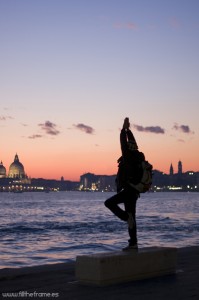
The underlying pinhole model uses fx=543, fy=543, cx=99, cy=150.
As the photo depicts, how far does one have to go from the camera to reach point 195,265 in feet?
33.6

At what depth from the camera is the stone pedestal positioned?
26.0ft

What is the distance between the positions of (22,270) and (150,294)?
329cm

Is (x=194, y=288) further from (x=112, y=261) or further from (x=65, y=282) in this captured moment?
(x=65, y=282)

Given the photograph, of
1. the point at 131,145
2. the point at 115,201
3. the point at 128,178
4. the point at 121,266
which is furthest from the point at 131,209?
the point at 121,266

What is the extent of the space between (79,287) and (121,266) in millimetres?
784

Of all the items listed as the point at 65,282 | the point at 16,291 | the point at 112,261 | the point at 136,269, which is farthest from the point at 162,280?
the point at 16,291

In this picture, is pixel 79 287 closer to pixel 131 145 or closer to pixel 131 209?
pixel 131 209

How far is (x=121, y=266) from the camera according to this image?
8188 millimetres

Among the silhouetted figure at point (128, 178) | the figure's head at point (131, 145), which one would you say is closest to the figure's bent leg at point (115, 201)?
the silhouetted figure at point (128, 178)

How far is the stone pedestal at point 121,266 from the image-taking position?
26.0ft

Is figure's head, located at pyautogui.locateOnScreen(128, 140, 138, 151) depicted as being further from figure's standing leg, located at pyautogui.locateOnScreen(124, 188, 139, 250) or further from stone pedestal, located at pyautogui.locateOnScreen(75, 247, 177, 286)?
stone pedestal, located at pyautogui.locateOnScreen(75, 247, 177, 286)

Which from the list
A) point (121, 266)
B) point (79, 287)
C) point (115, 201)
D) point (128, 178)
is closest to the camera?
point (79, 287)

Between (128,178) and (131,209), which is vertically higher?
(128,178)

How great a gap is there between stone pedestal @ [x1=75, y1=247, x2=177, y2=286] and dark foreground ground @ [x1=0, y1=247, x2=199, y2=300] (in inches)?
6.5
